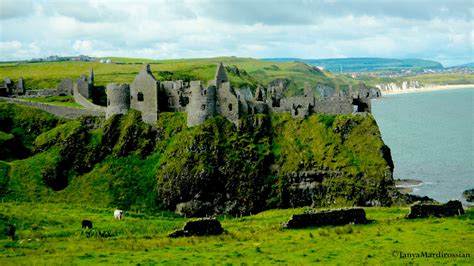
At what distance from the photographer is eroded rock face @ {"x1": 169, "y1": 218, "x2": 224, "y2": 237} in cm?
3784

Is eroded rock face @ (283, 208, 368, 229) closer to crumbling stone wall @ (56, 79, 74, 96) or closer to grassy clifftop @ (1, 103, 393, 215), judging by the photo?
grassy clifftop @ (1, 103, 393, 215)

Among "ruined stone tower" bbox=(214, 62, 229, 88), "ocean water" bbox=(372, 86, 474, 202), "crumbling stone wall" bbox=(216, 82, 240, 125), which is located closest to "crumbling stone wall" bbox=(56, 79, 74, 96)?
"ruined stone tower" bbox=(214, 62, 229, 88)

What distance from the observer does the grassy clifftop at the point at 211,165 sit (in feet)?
225

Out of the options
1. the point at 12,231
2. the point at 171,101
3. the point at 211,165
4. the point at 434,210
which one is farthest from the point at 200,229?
the point at 171,101

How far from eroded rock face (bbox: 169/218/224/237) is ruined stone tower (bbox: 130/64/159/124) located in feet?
132

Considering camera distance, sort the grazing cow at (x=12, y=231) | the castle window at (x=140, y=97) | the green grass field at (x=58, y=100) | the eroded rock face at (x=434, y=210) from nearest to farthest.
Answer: the grazing cow at (x=12, y=231)
the eroded rock face at (x=434, y=210)
the castle window at (x=140, y=97)
the green grass field at (x=58, y=100)

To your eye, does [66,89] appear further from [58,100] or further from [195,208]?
[195,208]

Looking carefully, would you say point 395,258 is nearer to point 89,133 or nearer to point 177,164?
point 177,164

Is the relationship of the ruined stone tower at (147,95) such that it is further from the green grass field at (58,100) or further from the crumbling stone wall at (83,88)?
the crumbling stone wall at (83,88)

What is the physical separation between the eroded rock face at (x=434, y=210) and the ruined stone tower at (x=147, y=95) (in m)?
42.0

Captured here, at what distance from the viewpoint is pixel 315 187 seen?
227ft

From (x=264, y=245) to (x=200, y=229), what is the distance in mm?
5709

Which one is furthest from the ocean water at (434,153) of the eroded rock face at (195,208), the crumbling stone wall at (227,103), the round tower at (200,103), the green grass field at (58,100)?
the green grass field at (58,100)

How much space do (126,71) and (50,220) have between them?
94.8 m
